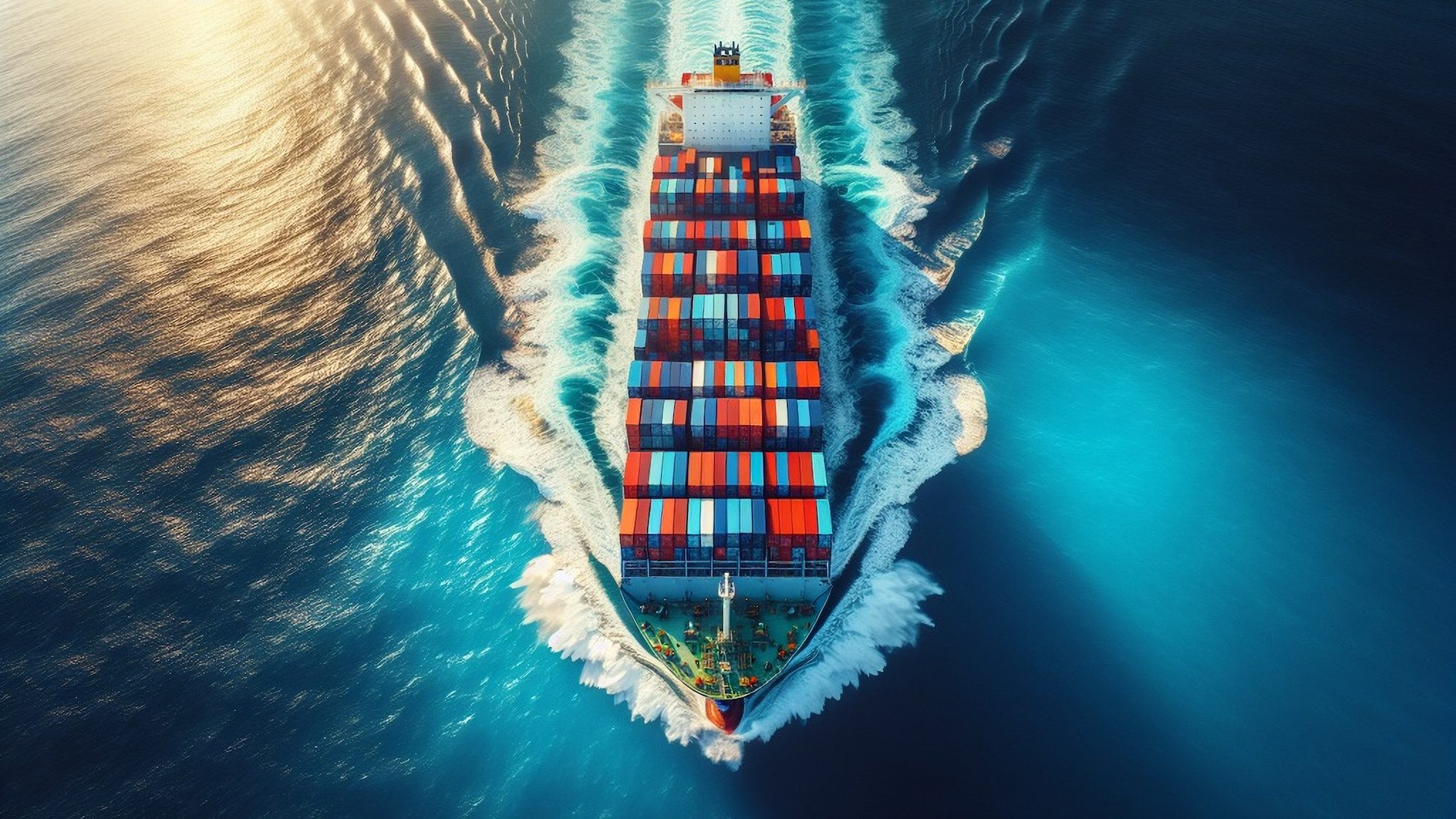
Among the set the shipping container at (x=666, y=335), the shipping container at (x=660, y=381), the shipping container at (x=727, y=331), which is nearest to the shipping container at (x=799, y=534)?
the shipping container at (x=660, y=381)

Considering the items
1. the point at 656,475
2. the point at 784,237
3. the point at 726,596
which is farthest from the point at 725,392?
the point at 784,237

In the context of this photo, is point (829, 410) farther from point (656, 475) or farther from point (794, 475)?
point (656, 475)

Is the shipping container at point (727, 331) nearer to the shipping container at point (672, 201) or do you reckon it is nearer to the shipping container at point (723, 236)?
the shipping container at point (723, 236)

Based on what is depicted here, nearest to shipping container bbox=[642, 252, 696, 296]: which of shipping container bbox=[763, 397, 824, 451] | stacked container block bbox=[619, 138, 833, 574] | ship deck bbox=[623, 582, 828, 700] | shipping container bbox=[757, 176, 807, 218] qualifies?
stacked container block bbox=[619, 138, 833, 574]

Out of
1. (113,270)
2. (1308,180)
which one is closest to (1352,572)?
(1308,180)

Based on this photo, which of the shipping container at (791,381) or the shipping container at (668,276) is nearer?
the shipping container at (791,381)
